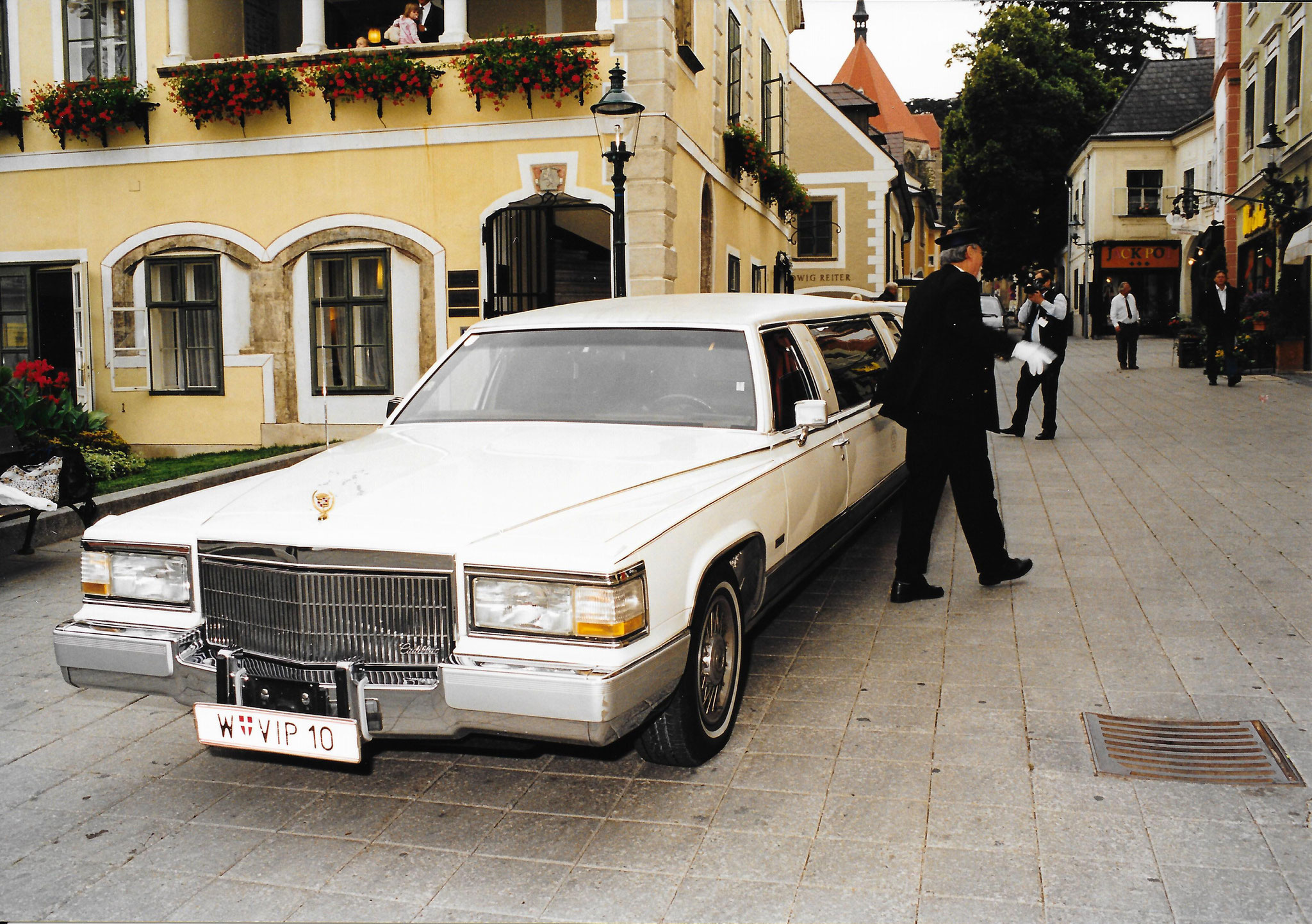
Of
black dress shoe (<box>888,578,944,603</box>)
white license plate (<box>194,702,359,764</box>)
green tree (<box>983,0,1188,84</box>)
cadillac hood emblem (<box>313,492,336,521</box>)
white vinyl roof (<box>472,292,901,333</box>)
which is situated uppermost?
green tree (<box>983,0,1188,84</box>)

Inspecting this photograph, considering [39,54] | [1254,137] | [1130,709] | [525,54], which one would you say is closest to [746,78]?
[525,54]

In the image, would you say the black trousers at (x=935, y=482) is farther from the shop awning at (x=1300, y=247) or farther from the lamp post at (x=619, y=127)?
the shop awning at (x=1300, y=247)

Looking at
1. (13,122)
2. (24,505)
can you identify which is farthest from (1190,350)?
(24,505)

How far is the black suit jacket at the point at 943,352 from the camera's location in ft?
20.3

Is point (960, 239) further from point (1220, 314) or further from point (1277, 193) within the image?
point (1277, 193)

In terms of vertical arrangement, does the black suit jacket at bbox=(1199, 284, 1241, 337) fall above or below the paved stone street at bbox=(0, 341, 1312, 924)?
above

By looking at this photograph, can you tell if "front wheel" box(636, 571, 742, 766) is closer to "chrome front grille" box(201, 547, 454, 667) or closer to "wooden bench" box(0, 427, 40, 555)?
"chrome front grille" box(201, 547, 454, 667)

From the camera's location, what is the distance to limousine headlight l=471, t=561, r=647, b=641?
3.46 meters

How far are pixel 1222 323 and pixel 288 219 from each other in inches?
564

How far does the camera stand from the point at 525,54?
13.5 metres

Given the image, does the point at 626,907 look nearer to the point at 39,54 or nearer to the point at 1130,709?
the point at 1130,709

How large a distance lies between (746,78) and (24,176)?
11242 mm

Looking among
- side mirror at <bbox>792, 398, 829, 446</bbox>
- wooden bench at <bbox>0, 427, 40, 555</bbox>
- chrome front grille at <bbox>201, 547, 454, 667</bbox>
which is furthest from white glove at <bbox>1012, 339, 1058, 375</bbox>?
wooden bench at <bbox>0, 427, 40, 555</bbox>

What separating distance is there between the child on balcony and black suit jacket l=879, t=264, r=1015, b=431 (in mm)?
10205
